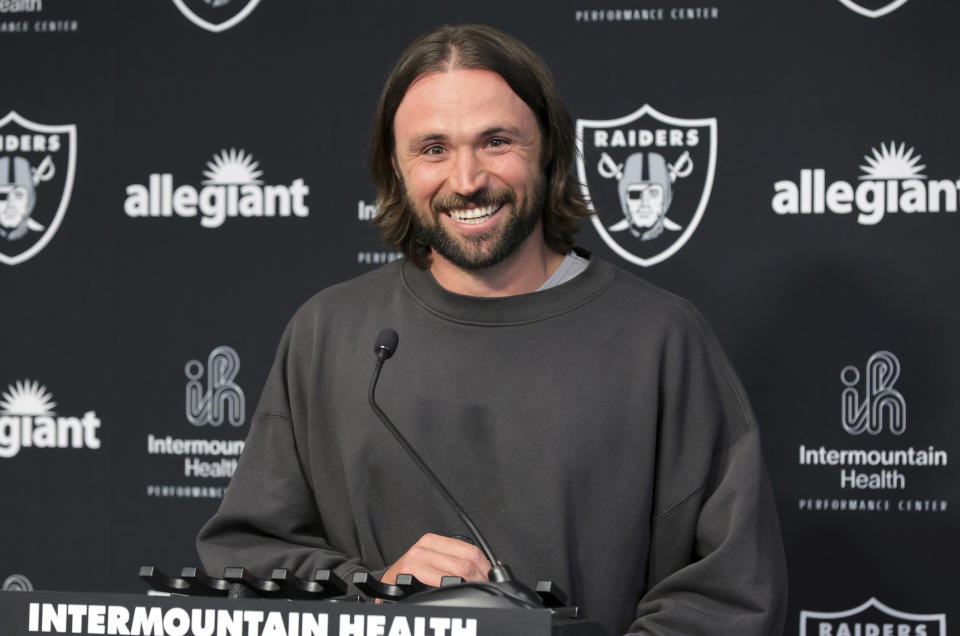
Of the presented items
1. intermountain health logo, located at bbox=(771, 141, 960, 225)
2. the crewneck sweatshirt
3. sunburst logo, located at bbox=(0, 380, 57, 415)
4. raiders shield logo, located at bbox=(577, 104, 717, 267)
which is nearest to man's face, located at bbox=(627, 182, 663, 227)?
raiders shield logo, located at bbox=(577, 104, 717, 267)

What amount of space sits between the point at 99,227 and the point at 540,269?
1.62 meters

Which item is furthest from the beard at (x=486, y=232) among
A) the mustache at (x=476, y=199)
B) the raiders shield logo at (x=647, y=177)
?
the raiders shield logo at (x=647, y=177)

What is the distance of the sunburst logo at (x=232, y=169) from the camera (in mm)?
2916

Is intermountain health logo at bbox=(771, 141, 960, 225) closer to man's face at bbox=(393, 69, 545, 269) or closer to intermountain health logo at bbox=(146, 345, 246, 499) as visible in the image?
man's face at bbox=(393, 69, 545, 269)

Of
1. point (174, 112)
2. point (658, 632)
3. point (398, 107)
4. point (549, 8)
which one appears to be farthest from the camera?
point (174, 112)

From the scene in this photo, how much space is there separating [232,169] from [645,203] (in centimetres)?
107

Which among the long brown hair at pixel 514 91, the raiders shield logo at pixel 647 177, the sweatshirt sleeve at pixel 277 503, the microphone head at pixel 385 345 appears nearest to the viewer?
the microphone head at pixel 385 345

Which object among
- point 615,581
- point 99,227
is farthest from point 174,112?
point 615,581

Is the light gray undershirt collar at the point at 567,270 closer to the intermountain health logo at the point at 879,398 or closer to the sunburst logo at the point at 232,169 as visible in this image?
the intermountain health logo at the point at 879,398

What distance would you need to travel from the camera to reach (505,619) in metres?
0.99

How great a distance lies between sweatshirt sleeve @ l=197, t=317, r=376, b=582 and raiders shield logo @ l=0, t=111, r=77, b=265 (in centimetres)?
147

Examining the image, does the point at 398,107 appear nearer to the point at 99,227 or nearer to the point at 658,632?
the point at 658,632

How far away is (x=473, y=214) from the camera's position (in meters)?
1.73

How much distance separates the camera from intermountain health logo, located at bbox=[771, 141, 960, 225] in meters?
2.59
